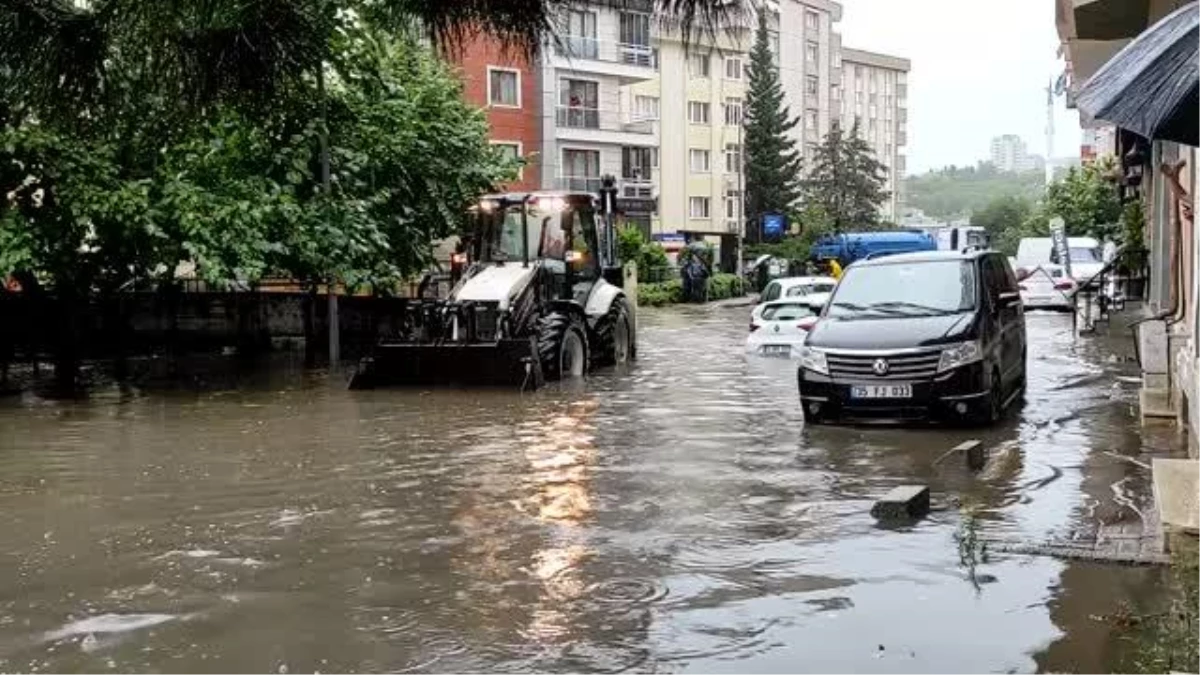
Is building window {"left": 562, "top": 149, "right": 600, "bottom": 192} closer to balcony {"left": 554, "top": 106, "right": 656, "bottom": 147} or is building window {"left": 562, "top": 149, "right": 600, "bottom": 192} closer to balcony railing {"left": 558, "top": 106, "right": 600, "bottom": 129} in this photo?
balcony {"left": 554, "top": 106, "right": 656, "bottom": 147}

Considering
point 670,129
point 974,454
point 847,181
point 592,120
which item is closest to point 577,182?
point 592,120

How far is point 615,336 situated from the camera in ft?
70.0

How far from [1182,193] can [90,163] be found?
13.9m

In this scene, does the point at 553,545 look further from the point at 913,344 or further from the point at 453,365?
the point at 453,365

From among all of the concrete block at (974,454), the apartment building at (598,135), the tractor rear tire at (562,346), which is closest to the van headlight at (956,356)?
the concrete block at (974,454)

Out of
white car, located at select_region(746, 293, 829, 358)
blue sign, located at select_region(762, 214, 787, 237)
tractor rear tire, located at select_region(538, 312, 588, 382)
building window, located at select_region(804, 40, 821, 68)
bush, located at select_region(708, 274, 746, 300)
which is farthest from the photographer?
building window, located at select_region(804, 40, 821, 68)

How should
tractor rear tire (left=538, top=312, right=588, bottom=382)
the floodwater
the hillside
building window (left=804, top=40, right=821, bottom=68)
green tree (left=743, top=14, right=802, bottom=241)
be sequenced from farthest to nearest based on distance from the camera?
the hillside < building window (left=804, top=40, right=821, bottom=68) < green tree (left=743, top=14, right=802, bottom=241) < tractor rear tire (left=538, top=312, right=588, bottom=382) < the floodwater

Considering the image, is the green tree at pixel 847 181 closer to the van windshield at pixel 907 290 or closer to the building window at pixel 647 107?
the building window at pixel 647 107

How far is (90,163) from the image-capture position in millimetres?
17766

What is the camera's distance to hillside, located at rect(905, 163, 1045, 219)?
150375 mm

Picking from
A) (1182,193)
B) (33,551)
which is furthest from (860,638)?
(1182,193)

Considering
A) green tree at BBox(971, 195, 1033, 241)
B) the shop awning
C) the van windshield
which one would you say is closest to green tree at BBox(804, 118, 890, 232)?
green tree at BBox(971, 195, 1033, 241)

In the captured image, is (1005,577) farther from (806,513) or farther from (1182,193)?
(1182,193)

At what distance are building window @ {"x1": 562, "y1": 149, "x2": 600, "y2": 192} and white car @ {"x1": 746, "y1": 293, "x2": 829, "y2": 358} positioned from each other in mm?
30319
